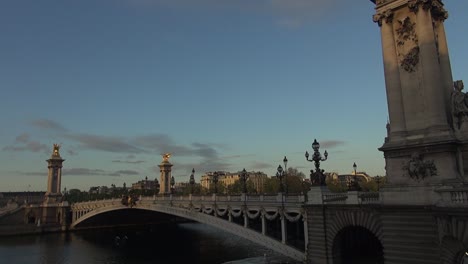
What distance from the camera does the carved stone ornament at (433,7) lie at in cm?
2009

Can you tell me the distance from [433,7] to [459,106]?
568 cm

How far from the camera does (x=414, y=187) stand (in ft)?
63.2

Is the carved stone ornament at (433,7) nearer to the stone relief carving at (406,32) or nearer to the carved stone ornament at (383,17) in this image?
the stone relief carving at (406,32)

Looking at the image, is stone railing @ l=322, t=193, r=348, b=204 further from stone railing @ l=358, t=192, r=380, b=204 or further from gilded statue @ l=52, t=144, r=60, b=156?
gilded statue @ l=52, t=144, r=60, b=156

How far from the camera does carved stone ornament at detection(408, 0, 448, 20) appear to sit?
20.1m

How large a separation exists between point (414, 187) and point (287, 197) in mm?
12089

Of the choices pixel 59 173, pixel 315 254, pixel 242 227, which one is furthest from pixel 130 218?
pixel 315 254

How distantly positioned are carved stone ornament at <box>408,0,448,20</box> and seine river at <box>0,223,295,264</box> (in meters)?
22.5

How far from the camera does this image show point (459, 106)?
1902 centimetres

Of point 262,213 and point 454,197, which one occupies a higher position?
point 454,197

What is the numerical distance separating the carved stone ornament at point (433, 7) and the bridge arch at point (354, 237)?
11.5 m

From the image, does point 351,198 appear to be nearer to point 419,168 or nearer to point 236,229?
point 419,168

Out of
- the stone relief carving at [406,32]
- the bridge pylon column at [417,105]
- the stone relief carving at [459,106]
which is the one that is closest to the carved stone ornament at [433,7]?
the bridge pylon column at [417,105]

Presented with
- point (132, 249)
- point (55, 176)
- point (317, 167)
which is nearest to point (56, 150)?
point (55, 176)
